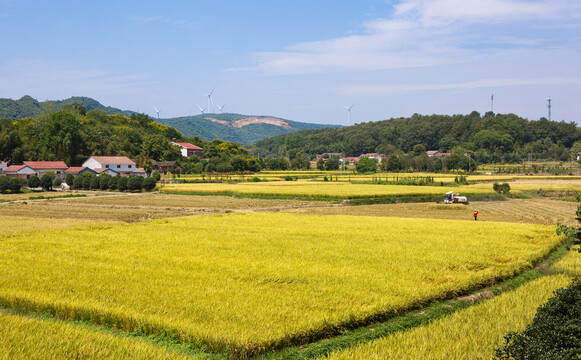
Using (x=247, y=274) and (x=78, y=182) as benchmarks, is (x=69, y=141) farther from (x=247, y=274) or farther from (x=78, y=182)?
(x=247, y=274)

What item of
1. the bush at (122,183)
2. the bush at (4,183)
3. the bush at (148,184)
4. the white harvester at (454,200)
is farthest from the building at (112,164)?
the white harvester at (454,200)

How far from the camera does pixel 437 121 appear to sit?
182 metres

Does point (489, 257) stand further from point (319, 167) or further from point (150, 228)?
point (319, 167)

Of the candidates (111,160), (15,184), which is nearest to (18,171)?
(111,160)

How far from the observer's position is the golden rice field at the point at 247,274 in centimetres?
1001

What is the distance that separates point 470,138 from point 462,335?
158 metres

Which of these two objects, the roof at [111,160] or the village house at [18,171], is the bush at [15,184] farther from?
the roof at [111,160]

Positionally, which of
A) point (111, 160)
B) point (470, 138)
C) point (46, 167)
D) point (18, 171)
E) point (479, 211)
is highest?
point (470, 138)

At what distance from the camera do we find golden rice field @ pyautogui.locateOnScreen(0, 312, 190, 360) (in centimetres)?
827

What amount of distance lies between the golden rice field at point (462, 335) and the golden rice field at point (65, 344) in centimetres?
348

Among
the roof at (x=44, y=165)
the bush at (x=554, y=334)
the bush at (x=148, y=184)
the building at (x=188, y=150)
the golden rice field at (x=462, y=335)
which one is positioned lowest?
the golden rice field at (x=462, y=335)

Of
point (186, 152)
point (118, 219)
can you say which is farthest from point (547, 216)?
point (186, 152)

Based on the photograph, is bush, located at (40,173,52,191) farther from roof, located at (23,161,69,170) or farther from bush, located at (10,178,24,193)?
roof, located at (23,161,69,170)

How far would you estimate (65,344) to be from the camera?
28.7 ft
